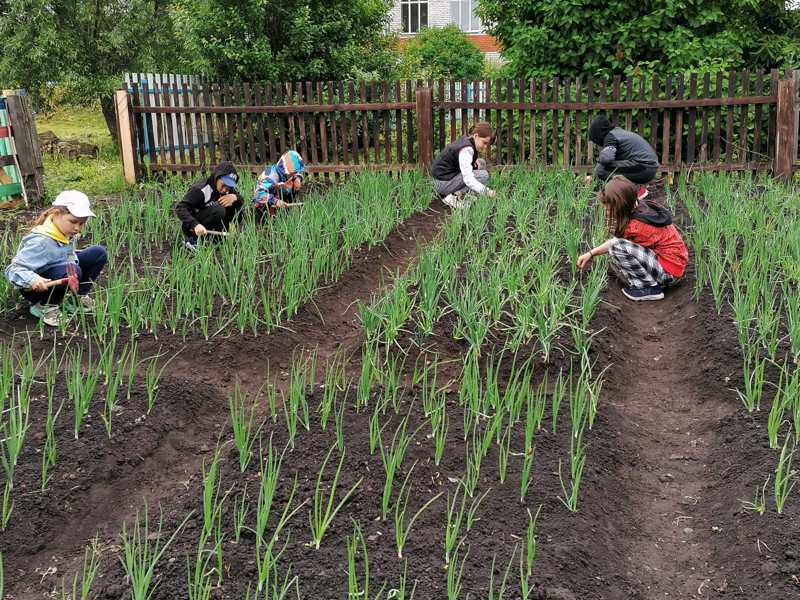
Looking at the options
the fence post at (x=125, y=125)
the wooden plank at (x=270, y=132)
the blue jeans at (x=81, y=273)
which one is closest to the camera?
the blue jeans at (x=81, y=273)

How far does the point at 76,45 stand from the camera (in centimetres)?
1395

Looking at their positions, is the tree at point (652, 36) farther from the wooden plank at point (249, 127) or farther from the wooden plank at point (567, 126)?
the wooden plank at point (249, 127)

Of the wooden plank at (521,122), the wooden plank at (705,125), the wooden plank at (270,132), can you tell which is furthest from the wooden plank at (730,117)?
the wooden plank at (270,132)

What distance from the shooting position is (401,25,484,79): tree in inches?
820

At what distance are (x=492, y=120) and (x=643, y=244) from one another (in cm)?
556

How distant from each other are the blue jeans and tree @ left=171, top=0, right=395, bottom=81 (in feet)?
24.9

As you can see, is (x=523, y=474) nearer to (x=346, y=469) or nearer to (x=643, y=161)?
(x=346, y=469)

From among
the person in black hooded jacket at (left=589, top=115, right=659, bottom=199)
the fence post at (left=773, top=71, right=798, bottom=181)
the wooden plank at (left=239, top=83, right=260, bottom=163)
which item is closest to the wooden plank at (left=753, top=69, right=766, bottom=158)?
the fence post at (left=773, top=71, right=798, bottom=181)

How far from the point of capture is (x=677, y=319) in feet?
15.7

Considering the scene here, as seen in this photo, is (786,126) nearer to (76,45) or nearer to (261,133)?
(261,133)

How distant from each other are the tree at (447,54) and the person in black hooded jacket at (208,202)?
14.8 meters

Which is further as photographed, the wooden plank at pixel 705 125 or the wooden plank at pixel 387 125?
the wooden plank at pixel 387 125

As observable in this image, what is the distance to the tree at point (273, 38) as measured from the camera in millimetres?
11742

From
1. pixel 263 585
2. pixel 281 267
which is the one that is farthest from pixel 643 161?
pixel 263 585
